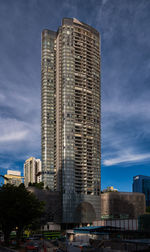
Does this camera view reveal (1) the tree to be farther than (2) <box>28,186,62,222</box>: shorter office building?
No

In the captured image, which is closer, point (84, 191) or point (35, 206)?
point (35, 206)

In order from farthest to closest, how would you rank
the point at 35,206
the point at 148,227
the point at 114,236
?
the point at 148,227 < the point at 114,236 < the point at 35,206

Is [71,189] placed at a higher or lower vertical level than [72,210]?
higher

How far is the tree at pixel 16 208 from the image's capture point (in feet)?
259

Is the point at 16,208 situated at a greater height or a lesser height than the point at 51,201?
greater

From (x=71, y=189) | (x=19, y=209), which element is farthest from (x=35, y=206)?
(x=71, y=189)

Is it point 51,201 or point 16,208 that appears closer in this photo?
point 16,208

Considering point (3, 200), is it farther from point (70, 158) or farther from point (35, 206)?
point (70, 158)

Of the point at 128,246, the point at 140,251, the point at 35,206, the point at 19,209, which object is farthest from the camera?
the point at 35,206

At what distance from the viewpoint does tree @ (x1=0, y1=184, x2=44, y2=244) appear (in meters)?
78.8

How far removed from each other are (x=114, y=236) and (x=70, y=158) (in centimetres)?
10821

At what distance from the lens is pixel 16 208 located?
7931 cm

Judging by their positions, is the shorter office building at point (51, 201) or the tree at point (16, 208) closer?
the tree at point (16, 208)

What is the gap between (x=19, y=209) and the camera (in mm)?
78500
